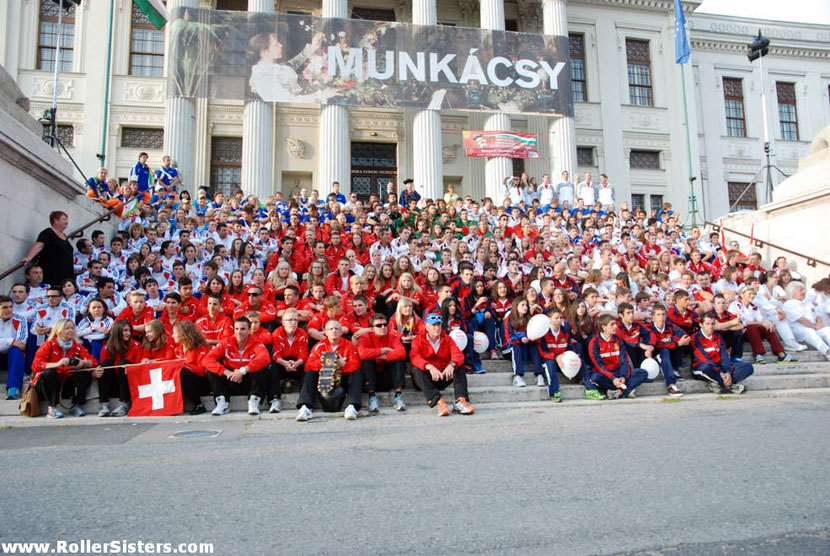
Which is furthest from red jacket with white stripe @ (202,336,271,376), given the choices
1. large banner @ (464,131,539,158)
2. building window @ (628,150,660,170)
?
building window @ (628,150,660,170)

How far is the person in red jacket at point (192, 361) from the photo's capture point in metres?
6.90

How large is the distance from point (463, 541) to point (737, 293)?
10.2 metres

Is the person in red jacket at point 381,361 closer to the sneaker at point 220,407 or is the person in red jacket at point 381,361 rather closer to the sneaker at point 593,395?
the sneaker at point 220,407

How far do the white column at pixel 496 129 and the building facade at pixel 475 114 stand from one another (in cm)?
6

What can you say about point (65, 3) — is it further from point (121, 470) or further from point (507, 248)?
point (121, 470)

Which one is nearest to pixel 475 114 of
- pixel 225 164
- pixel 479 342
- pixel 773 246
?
pixel 225 164

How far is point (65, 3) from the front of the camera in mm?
22297

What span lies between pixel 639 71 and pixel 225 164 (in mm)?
22204

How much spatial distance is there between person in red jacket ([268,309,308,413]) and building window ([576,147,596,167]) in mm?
23496

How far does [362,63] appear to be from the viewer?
810 inches

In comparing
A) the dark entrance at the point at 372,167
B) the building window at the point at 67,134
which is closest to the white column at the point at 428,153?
the dark entrance at the point at 372,167

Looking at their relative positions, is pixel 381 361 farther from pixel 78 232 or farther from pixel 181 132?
pixel 181 132

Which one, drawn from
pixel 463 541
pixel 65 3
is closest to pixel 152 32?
pixel 65 3

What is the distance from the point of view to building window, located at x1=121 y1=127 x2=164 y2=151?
2295 cm
